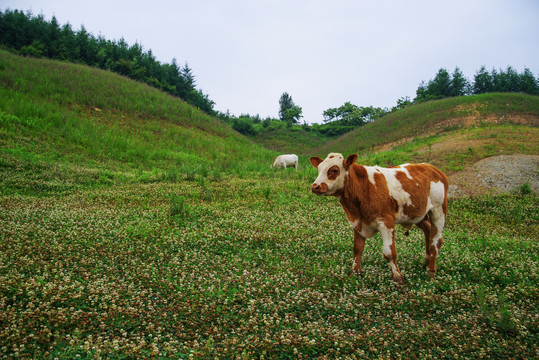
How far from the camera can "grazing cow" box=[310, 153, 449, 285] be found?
5.34 meters

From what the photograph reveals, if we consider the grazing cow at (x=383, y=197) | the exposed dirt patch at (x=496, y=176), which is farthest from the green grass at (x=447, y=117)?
the grazing cow at (x=383, y=197)

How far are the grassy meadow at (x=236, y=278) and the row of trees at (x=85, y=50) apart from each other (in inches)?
1647

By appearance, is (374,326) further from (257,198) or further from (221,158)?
(221,158)

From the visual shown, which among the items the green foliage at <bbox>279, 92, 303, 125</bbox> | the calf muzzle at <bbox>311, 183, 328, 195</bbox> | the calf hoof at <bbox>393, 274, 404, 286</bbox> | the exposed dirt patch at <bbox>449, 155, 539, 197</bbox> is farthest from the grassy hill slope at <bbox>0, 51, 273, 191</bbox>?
the green foliage at <bbox>279, 92, 303, 125</bbox>

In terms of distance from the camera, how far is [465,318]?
4238mm

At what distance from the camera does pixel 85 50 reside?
4981cm

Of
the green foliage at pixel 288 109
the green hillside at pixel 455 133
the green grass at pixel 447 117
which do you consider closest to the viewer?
the green hillside at pixel 455 133

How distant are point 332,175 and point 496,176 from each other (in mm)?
15380

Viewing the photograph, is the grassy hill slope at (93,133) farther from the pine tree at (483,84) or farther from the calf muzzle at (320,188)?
the pine tree at (483,84)

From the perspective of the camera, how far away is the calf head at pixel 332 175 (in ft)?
17.3

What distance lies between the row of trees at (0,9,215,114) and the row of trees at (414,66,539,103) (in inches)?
2103

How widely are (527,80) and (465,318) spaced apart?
8587 cm

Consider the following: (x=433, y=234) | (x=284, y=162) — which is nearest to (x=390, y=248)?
(x=433, y=234)

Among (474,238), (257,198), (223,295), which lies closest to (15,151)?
(257,198)
